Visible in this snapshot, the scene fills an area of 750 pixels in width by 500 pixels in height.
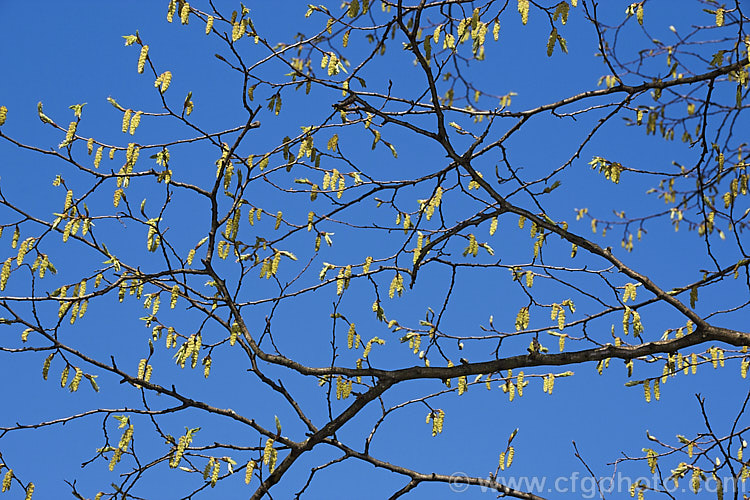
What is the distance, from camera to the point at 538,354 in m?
2.94

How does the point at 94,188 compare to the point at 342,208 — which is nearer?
the point at 94,188

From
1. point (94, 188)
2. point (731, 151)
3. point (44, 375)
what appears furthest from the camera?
point (731, 151)

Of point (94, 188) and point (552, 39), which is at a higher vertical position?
point (552, 39)

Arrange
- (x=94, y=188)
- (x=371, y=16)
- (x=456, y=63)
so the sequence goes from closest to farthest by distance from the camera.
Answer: (x=94, y=188) → (x=371, y=16) → (x=456, y=63)

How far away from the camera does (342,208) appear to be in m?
3.14

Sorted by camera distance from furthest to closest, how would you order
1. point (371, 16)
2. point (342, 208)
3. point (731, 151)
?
point (731, 151)
point (371, 16)
point (342, 208)

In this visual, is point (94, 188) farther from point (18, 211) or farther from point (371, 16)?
point (371, 16)

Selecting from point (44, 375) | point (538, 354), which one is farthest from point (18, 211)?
Result: point (538, 354)

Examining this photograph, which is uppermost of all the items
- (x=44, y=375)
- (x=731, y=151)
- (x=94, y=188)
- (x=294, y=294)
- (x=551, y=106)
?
(x=731, y=151)

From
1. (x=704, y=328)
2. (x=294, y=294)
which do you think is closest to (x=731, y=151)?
(x=704, y=328)

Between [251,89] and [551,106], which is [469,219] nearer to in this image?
[551,106]

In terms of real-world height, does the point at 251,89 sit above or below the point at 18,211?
above

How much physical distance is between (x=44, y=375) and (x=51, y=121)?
0.94 metres

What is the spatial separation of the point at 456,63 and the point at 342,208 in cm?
173
